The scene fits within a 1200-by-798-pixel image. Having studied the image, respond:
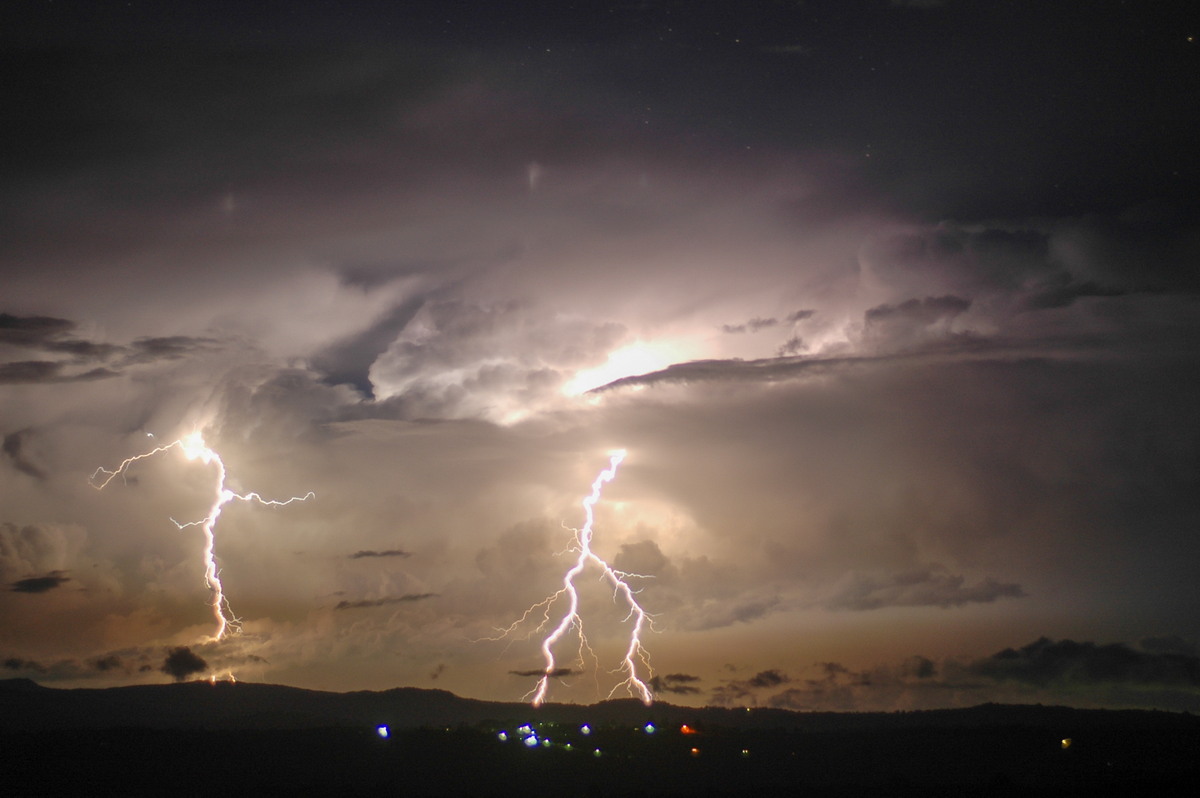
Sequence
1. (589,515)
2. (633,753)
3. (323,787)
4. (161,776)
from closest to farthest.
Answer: (589,515)
(323,787)
(161,776)
(633,753)

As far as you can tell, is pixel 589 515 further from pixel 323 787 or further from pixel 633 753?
pixel 633 753

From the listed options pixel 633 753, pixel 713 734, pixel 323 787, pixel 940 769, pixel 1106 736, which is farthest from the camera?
pixel 1106 736

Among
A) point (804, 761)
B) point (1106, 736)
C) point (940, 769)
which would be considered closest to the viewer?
point (940, 769)

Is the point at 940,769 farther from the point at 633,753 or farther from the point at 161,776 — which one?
the point at 161,776

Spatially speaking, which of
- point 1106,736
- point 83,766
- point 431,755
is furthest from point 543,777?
point 1106,736

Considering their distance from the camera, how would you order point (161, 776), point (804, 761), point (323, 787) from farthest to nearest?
point (804, 761) → point (161, 776) → point (323, 787)

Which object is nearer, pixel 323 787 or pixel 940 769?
pixel 323 787

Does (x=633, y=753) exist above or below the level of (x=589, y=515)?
below

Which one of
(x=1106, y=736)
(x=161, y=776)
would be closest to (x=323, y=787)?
(x=161, y=776)

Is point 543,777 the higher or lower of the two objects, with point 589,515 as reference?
lower
